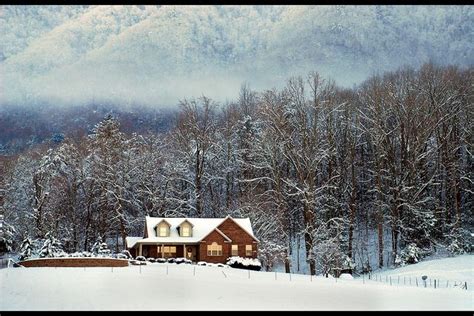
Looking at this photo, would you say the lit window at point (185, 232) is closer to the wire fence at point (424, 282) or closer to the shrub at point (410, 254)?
the wire fence at point (424, 282)

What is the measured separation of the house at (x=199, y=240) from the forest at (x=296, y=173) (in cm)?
180

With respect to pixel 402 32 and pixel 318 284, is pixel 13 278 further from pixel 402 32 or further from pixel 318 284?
pixel 402 32

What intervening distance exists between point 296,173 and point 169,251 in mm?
15129

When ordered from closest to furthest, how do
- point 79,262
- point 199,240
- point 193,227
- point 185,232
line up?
1. point 79,262
2. point 199,240
3. point 185,232
4. point 193,227

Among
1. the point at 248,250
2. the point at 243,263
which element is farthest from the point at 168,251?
the point at 243,263

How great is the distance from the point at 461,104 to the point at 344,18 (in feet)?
108

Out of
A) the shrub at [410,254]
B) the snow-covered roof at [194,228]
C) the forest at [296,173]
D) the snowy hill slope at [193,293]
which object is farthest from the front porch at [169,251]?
the shrub at [410,254]

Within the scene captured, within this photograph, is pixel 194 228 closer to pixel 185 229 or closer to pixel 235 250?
pixel 185 229

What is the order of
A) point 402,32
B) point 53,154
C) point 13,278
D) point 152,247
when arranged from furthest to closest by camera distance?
point 402,32 < point 53,154 < point 152,247 < point 13,278

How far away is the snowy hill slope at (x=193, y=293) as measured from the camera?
2297 cm

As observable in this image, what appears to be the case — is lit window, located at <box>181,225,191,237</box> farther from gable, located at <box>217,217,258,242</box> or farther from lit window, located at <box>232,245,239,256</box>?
lit window, located at <box>232,245,239,256</box>

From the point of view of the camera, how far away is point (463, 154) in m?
51.9

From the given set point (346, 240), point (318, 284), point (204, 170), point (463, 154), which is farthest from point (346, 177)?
point (318, 284)

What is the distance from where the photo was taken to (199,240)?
47875 millimetres
